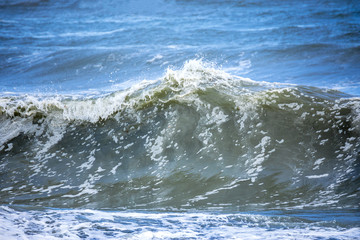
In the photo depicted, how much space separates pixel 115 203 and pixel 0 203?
1163mm

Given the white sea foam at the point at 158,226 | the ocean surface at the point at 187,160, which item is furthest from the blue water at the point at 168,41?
the white sea foam at the point at 158,226

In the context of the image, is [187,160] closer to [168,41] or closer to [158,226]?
[158,226]

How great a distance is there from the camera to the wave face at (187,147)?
3586 millimetres

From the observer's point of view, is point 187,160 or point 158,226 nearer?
point 158,226

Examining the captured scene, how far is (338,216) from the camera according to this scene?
116 inches

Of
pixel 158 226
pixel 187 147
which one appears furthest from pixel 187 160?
pixel 158 226

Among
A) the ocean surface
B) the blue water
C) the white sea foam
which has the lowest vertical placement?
the white sea foam

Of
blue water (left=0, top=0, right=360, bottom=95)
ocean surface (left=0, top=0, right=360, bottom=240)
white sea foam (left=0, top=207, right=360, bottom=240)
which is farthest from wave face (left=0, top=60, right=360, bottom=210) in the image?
blue water (left=0, top=0, right=360, bottom=95)

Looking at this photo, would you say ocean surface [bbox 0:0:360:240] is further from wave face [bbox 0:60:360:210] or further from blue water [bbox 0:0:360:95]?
blue water [bbox 0:0:360:95]

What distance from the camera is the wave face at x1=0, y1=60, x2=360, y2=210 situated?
359cm

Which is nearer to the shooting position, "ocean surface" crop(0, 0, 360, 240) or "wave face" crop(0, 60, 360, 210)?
"ocean surface" crop(0, 0, 360, 240)

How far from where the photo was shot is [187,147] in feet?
14.7

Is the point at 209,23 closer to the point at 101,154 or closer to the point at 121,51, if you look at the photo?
the point at 121,51

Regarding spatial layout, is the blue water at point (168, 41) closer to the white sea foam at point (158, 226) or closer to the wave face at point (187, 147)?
the wave face at point (187, 147)
